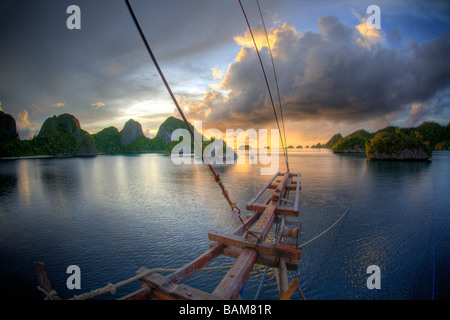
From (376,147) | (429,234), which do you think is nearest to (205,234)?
(429,234)

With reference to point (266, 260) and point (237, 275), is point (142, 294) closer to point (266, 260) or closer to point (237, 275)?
point (237, 275)

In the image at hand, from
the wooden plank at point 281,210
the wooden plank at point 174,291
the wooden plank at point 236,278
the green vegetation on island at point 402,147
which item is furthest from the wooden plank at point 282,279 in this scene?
the green vegetation on island at point 402,147

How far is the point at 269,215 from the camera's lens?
7.06m

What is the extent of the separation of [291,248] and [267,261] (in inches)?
28.0

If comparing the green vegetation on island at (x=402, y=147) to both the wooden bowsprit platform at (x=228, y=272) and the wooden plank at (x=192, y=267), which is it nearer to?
the wooden bowsprit platform at (x=228, y=272)

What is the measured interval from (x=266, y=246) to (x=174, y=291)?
2444 mm

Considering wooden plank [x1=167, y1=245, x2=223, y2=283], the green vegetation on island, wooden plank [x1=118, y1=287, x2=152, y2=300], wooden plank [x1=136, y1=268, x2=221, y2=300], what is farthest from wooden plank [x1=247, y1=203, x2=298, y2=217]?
the green vegetation on island

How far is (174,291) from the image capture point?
3.11 metres

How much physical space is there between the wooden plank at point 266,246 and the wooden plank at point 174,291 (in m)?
1.84

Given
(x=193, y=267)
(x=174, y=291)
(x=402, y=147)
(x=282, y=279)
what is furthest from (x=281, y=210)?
(x=402, y=147)

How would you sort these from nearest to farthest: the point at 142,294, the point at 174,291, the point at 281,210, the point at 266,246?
the point at 174,291, the point at 142,294, the point at 266,246, the point at 281,210

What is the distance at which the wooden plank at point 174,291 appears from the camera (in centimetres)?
299

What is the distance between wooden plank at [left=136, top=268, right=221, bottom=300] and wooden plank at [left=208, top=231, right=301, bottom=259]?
1.84 meters
